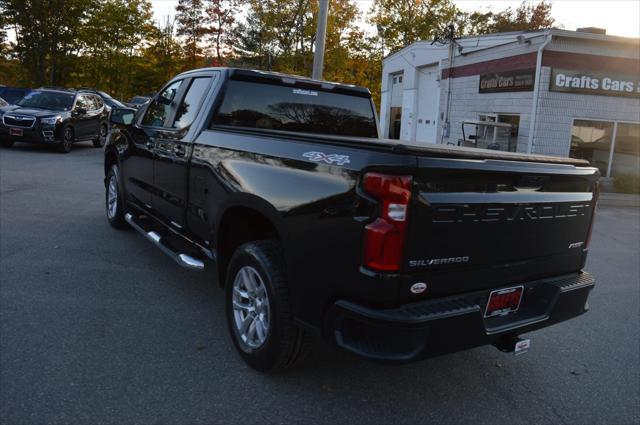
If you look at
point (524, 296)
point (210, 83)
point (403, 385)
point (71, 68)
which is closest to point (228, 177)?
point (210, 83)

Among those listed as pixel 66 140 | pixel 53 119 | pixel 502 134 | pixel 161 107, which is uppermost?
pixel 502 134

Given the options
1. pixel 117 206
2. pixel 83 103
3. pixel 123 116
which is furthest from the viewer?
pixel 83 103

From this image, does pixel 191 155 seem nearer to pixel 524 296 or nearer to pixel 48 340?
pixel 48 340

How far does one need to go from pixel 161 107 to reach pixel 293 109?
157cm

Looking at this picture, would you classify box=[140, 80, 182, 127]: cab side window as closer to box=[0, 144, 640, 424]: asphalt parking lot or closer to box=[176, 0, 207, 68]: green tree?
box=[0, 144, 640, 424]: asphalt parking lot

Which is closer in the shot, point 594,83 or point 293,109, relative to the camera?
point 293,109

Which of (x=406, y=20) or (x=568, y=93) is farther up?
(x=406, y=20)

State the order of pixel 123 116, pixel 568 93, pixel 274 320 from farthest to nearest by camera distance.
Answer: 1. pixel 568 93
2. pixel 123 116
3. pixel 274 320

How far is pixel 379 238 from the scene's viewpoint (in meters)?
2.53

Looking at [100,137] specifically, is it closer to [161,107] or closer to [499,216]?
[161,107]

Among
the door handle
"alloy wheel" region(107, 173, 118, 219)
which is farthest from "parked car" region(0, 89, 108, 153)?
the door handle

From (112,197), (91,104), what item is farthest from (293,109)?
(91,104)

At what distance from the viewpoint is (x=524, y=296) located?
125 inches

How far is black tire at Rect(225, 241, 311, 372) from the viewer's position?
3137 millimetres
